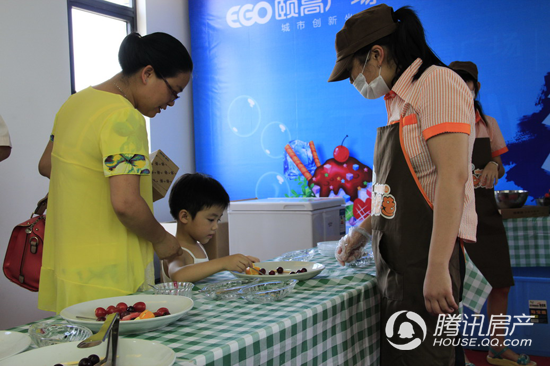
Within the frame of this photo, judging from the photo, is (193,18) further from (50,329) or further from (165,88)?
(50,329)

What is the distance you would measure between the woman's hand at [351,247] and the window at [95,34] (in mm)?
3150

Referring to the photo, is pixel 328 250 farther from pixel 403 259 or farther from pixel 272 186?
pixel 272 186

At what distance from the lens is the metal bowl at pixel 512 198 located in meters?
2.86

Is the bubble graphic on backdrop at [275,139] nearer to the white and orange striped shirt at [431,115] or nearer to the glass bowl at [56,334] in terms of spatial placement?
the white and orange striped shirt at [431,115]

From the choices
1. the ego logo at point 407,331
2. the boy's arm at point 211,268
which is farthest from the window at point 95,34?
the ego logo at point 407,331

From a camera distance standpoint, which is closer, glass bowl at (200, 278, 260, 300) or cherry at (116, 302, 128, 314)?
cherry at (116, 302, 128, 314)

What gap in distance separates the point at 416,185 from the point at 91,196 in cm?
89

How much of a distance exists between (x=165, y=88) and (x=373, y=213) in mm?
725

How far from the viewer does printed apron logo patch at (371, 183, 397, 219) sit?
130cm

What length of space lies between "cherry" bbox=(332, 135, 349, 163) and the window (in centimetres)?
214

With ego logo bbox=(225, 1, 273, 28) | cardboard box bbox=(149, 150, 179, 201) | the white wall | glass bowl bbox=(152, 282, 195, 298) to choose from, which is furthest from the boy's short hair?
ego logo bbox=(225, 1, 273, 28)

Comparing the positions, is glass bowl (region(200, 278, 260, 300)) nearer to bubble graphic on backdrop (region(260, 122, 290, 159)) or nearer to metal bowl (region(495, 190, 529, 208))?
metal bowl (region(495, 190, 529, 208))

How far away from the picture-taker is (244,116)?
185 inches

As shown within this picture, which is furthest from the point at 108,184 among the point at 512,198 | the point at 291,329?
the point at 512,198
